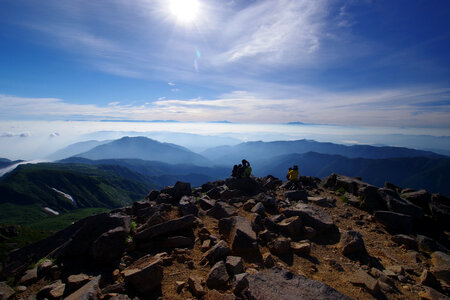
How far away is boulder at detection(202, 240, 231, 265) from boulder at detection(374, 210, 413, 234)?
937 cm

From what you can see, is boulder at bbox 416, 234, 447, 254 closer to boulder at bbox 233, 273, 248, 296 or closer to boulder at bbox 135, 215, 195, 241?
boulder at bbox 233, 273, 248, 296

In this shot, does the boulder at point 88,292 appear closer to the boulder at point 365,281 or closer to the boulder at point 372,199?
the boulder at point 365,281

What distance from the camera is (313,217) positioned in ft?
34.4

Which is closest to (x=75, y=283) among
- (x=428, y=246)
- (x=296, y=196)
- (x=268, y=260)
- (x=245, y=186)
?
(x=268, y=260)

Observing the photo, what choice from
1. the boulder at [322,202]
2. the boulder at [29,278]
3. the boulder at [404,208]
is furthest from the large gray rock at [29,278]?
the boulder at [404,208]

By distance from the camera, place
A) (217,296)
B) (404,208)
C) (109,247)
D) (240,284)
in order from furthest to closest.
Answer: (404,208) < (109,247) < (240,284) < (217,296)

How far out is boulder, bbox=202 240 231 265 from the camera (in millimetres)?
7430

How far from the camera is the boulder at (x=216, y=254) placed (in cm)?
743

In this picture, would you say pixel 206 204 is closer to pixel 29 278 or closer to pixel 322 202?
pixel 322 202

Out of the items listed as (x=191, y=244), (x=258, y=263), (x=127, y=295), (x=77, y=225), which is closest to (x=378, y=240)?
(x=258, y=263)

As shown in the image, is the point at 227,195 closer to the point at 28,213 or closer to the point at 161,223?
the point at 161,223

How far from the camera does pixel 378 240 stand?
980 centimetres

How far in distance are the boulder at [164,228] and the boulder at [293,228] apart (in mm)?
4464

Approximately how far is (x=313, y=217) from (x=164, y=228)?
24.4 ft
